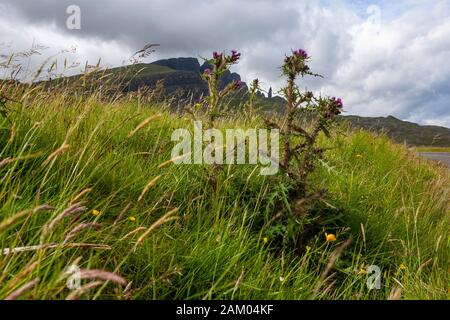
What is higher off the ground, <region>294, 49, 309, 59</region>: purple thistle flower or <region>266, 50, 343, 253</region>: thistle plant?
<region>294, 49, 309, 59</region>: purple thistle flower

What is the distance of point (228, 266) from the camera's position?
230cm

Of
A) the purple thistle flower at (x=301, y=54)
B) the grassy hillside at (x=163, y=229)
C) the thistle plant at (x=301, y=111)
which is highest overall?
the purple thistle flower at (x=301, y=54)

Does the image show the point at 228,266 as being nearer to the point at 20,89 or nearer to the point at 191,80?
the point at 20,89

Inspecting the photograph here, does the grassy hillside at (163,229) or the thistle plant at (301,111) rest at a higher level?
the thistle plant at (301,111)

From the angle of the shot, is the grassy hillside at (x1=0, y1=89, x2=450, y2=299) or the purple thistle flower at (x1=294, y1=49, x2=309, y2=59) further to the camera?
the purple thistle flower at (x1=294, y1=49, x2=309, y2=59)

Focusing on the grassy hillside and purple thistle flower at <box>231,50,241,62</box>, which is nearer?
the grassy hillside

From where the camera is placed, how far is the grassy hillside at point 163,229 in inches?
73.7

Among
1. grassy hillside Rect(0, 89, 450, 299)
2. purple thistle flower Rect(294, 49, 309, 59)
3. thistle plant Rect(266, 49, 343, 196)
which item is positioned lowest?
grassy hillside Rect(0, 89, 450, 299)

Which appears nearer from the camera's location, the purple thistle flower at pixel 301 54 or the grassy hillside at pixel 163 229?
the grassy hillside at pixel 163 229

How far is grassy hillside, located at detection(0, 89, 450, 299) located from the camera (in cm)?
187

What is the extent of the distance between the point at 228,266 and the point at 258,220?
1046 mm

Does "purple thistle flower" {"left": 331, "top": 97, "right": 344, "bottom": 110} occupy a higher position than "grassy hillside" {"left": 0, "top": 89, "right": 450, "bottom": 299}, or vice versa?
"purple thistle flower" {"left": 331, "top": 97, "right": 344, "bottom": 110}

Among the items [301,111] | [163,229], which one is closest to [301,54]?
[301,111]
